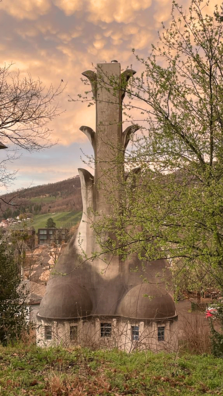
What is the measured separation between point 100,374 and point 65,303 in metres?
8.60

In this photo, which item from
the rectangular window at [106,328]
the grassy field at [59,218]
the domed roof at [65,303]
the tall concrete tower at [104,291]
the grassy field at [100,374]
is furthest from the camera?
the grassy field at [59,218]

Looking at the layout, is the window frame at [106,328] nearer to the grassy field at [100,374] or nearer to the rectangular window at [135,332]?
the rectangular window at [135,332]

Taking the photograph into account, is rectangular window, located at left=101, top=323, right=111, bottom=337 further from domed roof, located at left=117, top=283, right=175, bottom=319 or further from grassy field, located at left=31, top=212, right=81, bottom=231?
grassy field, located at left=31, top=212, right=81, bottom=231

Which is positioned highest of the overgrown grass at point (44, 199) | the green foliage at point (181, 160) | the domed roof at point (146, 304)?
the overgrown grass at point (44, 199)

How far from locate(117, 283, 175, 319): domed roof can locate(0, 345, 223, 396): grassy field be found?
564cm

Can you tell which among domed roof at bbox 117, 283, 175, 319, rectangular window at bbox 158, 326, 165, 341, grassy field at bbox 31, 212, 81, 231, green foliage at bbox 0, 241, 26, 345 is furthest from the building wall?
grassy field at bbox 31, 212, 81, 231

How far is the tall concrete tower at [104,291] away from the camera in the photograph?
15125 mm

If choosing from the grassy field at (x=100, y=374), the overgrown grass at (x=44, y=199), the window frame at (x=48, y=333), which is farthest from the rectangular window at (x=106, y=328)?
the overgrown grass at (x=44, y=199)

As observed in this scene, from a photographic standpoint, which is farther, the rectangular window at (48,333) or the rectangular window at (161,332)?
the rectangular window at (48,333)

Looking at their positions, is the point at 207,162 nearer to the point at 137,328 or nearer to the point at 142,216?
the point at 142,216

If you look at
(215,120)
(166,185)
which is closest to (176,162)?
(166,185)

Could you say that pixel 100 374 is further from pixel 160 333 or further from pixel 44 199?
pixel 44 199

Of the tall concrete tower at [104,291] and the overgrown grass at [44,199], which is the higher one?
the overgrown grass at [44,199]

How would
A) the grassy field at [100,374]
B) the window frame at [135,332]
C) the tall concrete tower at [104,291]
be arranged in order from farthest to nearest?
the window frame at [135,332] → the tall concrete tower at [104,291] → the grassy field at [100,374]
